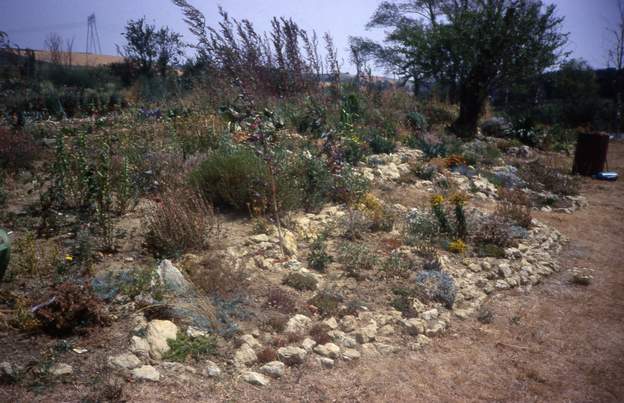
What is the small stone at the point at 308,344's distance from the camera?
3.17m

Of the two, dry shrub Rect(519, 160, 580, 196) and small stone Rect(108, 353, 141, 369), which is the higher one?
dry shrub Rect(519, 160, 580, 196)

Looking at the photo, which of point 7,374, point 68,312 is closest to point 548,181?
point 68,312

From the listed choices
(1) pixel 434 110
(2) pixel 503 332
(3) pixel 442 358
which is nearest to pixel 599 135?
(1) pixel 434 110

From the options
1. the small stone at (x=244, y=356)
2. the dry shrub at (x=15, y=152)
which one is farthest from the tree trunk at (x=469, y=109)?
the small stone at (x=244, y=356)

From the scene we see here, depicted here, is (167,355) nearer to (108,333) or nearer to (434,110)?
(108,333)

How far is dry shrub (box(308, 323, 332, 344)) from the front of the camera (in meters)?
3.26

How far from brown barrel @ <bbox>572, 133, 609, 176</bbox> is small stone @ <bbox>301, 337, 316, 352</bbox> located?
9.13 m

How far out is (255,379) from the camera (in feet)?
9.20

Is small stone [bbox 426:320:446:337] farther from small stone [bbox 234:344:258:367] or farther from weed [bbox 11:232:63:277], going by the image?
weed [bbox 11:232:63:277]

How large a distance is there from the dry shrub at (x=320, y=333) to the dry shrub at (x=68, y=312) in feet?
4.59

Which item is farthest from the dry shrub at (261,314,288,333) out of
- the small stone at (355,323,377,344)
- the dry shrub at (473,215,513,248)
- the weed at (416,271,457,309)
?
the dry shrub at (473,215,513,248)

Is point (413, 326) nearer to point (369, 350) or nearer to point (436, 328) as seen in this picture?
point (436, 328)

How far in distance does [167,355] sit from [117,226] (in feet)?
6.77

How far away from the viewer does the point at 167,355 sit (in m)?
2.86
